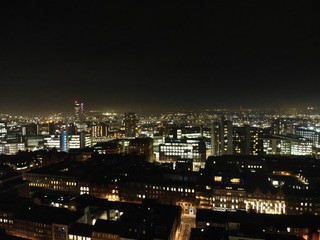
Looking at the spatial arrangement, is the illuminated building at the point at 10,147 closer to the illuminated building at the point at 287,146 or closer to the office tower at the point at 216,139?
the office tower at the point at 216,139

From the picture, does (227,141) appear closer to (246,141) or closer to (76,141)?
(246,141)

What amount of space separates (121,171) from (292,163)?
22.2m

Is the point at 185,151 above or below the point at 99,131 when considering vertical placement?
below

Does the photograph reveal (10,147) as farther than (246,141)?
Yes

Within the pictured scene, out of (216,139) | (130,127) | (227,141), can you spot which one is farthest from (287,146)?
(130,127)

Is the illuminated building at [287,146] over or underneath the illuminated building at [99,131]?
underneath

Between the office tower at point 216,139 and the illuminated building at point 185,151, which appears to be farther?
the office tower at point 216,139

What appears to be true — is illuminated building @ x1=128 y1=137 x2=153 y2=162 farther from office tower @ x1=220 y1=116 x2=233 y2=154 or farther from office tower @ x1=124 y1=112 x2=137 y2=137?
office tower @ x1=124 y1=112 x2=137 y2=137

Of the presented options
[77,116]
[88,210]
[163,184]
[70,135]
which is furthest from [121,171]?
[77,116]

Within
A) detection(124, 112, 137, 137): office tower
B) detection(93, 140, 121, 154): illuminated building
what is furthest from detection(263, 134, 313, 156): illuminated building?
detection(124, 112, 137, 137): office tower

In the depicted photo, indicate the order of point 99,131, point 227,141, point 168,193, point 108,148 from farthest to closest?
point 99,131 → point 108,148 → point 227,141 → point 168,193

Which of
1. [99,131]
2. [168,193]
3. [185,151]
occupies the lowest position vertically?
[168,193]

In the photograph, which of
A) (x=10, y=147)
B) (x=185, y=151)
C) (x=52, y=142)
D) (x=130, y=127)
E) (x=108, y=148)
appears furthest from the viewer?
(x=130, y=127)

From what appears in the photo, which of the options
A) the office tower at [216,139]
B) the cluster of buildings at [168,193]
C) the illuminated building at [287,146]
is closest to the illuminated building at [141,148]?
the cluster of buildings at [168,193]
